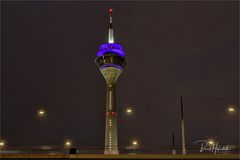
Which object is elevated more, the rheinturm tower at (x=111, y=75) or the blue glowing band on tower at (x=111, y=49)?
the blue glowing band on tower at (x=111, y=49)

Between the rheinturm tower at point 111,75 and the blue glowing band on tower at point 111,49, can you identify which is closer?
the rheinturm tower at point 111,75

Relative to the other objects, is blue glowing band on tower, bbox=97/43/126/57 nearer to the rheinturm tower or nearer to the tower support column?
the rheinturm tower

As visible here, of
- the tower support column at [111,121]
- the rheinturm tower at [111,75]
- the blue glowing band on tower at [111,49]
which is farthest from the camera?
the blue glowing band on tower at [111,49]

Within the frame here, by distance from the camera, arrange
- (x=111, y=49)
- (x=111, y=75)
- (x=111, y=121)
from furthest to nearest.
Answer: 1. (x=111, y=49)
2. (x=111, y=75)
3. (x=111, y=121)

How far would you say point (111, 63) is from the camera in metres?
112

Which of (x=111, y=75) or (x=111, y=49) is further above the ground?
(x=111, y=49)

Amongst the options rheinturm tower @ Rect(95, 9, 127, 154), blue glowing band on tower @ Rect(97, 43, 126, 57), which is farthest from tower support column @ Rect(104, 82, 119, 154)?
blue glowing band on tower @ Rect(97, 43, 126, 57)

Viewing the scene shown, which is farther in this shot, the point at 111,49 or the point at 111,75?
the point at 111,49

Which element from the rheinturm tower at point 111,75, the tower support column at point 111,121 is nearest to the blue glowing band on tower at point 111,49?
the rheinturm tower at point 111,75

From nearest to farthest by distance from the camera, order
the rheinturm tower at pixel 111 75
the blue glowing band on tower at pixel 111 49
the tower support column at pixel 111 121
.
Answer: the tower support column at pixel 111 121 → the rheinturm tower at pixel 111 75 → the blue glowing band on tower at pixel 111 49

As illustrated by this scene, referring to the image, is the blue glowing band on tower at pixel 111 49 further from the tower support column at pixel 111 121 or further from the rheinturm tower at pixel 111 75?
the tower support column at pixel 111 121

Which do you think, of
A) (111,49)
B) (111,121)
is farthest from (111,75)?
(111,121)

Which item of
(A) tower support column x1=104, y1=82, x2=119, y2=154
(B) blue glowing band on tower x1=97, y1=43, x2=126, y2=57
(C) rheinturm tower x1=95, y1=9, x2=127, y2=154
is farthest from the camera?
(B) blue glowing band on tower x1=97, y1=43, x2=126, y2=57

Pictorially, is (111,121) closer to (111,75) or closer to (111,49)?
(111,75)
